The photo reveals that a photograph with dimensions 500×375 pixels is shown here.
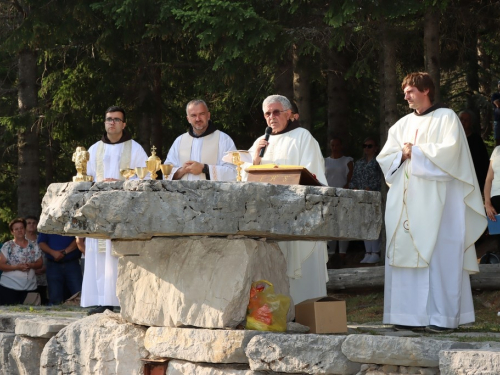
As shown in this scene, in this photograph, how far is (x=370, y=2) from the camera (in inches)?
374

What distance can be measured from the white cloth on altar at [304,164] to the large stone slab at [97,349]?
1589 mm

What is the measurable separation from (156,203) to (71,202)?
563 millimetres

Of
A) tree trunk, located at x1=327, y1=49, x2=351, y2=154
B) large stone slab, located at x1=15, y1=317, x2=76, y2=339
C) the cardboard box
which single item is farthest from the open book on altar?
tree trunk, located at x1=327, y1=49, x2=351, y2=154

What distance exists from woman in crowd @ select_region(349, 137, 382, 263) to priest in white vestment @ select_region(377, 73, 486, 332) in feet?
14.8

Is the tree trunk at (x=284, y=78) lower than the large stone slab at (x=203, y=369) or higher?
higher

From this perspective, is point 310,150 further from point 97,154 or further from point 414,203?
point 97,154

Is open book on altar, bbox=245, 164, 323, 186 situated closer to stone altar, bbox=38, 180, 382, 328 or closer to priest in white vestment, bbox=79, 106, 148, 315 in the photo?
stone altar, bbox=38, 180, 382, 328

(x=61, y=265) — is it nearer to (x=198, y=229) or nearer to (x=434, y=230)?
(x=434, y=230)

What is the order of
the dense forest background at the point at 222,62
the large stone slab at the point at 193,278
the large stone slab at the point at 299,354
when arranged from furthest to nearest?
the dense forest background at the point at 222,62 → the large stone slab at the point at 193,278 → the large stone slab at the point at 299,354

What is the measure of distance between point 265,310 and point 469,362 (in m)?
1.68

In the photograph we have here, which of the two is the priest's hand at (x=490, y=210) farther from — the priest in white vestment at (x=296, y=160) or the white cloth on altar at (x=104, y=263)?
the white cloth on altar at (x=104, y=263)

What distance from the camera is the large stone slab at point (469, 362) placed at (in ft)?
15.5

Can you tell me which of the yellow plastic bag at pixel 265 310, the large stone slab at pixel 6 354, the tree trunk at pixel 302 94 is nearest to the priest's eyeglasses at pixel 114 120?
the large stone slab at pixel 6 354

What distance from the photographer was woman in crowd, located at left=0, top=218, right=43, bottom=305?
11148mm
